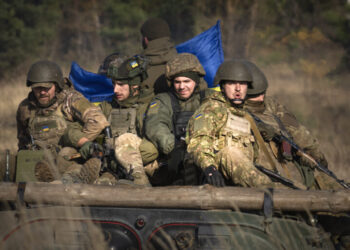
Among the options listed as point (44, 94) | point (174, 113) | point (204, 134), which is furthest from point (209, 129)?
point (44, 94)

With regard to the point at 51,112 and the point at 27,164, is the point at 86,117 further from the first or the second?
the point at 27,164

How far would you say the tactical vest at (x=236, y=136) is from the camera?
5410 millimetres

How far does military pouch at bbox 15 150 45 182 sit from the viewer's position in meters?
5.55

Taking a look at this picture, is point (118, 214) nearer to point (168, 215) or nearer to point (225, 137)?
point (168, 215)

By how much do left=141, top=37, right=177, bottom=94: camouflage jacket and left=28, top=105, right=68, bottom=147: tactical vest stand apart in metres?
1.25

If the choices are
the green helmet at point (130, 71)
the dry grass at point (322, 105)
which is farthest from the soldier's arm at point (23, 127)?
the dry grass at point (322, 105)

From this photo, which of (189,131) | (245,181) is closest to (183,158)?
(189,131)

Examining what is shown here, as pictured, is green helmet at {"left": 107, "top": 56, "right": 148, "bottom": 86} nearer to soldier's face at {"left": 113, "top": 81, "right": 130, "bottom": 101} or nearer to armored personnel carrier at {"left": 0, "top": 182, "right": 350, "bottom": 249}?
soldier's face at {"left": 113, "top": 81, "right": 130, "bottom": 101}

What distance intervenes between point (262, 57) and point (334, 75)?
4580mm

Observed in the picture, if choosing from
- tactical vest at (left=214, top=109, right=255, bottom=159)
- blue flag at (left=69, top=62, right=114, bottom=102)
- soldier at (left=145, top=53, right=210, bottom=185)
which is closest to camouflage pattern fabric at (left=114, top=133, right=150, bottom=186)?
soldier at (left=145, top=53, right=210, bottom=185)

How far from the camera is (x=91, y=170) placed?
5676mm

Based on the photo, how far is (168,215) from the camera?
458 cm

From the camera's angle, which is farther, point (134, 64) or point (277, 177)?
point (134, 64)

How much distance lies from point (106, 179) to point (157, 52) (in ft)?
9.94
